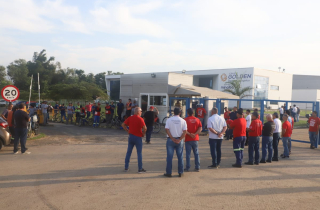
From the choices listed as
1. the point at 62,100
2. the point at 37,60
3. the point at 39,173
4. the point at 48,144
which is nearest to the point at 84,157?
the point at 39,173

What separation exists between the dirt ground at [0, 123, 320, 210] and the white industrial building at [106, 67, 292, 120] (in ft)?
29.3

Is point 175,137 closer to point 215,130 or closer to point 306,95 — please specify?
point 215,130

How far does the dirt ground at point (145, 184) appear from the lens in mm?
5359

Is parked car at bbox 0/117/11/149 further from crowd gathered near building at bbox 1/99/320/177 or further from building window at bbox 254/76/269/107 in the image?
building window at bbox 254/76/269/107

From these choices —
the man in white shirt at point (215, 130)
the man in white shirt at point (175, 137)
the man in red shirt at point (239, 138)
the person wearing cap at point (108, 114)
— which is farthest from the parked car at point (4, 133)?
the person wearing cap at point (108, 114)

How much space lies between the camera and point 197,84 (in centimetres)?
6025

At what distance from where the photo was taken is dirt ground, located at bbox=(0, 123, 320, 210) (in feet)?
17.6

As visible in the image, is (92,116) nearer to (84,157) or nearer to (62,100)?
(62,100)

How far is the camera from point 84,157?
9.49 meters

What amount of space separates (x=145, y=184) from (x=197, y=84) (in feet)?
180

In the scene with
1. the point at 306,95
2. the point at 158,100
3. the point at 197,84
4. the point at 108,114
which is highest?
the point at 197,84

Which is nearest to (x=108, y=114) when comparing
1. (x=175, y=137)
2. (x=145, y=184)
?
(x=175, y=137)

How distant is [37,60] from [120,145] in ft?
142

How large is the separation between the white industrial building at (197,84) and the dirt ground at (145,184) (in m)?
8.93
